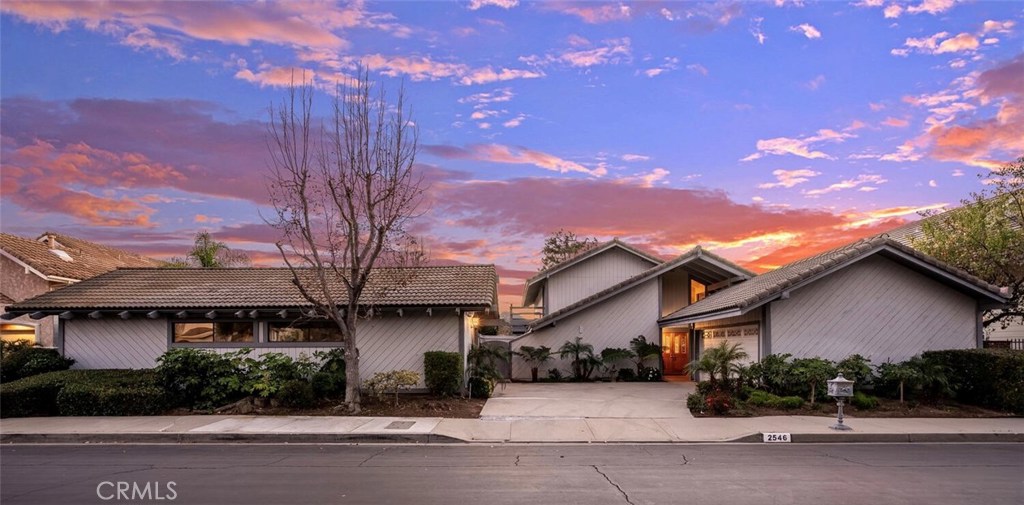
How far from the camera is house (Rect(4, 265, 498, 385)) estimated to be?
17.6 metres

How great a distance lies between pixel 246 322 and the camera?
1825 centimetres

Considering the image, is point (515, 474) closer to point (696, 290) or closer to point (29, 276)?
point (696, 290)

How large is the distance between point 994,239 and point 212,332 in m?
22.7

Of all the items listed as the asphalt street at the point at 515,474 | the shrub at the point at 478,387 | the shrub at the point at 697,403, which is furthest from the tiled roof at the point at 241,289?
the asphalt street at the point at 515,474

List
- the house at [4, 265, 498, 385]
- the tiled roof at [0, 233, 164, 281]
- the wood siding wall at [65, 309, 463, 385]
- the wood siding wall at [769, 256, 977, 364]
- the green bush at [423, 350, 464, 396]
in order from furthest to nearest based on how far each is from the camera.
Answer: the tiled roof at [0, 233, 164, 281] < the wood siding wall at [65, 309, 463, 385] < the house at [4, 265, 498, 385] < the wood siding wall at [769, 256, 977, 364] < the green bush at [423, 350, 464, 396]

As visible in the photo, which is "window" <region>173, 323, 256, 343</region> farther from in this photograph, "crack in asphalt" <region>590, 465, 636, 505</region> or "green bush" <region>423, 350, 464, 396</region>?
"crack in asphalt" <region>590, 465, 636, 505</region>

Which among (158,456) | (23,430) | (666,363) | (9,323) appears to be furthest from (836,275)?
(9,323)

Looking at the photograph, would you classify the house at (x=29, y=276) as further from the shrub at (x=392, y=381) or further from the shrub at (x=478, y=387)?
the shrub at (x=478, y=387)

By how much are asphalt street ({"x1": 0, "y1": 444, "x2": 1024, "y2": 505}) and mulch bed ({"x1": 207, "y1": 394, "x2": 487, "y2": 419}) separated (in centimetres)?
306

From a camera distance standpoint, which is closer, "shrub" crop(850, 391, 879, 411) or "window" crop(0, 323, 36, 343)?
"shrub" crop(850, 391, 879, 411)

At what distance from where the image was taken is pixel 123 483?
27.3ft

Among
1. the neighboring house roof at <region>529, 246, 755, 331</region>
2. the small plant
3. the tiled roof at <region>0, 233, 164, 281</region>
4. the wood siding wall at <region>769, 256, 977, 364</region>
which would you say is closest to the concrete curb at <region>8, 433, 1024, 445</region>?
the small plant

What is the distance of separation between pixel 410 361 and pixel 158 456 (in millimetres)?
8000

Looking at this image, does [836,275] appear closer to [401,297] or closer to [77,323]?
[401,297]
